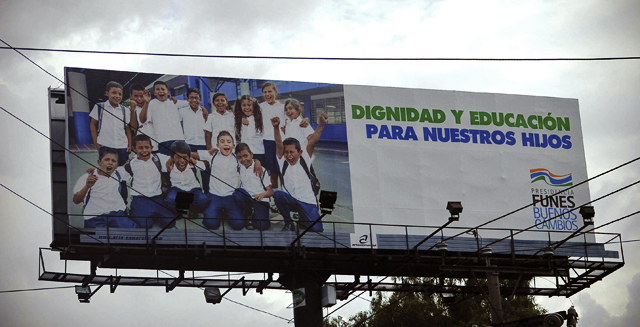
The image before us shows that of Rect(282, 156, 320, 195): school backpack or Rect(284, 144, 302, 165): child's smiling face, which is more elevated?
Rect(284, 144, 302, 165): child's smiling face

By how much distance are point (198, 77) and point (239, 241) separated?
677 cm

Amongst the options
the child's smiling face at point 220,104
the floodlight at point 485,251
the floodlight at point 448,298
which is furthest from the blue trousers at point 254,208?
A: the floodlight at point 485,251

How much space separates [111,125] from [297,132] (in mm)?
7156

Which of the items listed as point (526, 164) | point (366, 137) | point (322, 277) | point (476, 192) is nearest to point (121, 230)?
point (322, 277)

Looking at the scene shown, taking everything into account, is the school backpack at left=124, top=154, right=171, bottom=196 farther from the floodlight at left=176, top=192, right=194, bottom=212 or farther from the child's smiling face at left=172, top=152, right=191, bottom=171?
the floodlight at left=176, top=192, right=194, bottom=212

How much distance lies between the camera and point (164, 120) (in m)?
32.6

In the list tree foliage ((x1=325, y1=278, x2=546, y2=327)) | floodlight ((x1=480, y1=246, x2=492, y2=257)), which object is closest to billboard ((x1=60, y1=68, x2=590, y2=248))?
floodlight ((x1=480, y1=246, x2=492, y2=257))

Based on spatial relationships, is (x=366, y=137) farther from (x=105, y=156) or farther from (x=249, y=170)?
(x=105, y=156)

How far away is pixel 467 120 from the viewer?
36.8 metres

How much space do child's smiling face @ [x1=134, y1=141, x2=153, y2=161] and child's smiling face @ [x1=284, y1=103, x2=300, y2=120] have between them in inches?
220

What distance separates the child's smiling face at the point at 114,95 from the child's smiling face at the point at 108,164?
2.03 meters

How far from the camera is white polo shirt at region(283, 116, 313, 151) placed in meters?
34.0

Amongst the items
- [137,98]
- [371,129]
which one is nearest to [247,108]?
[137,98]

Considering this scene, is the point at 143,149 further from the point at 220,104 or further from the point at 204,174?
the point at 220,104
